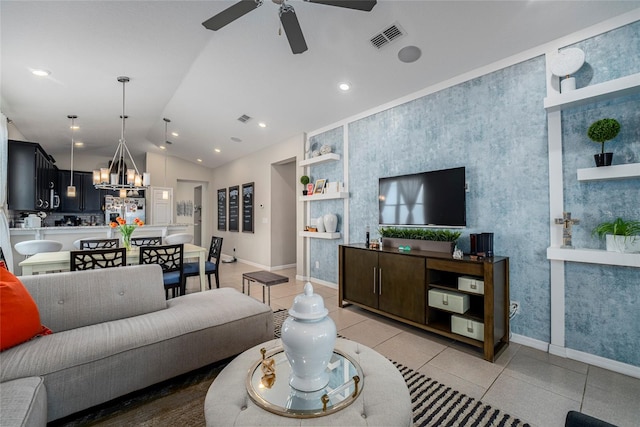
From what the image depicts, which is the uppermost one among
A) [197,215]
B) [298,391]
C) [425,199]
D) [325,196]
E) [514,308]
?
[325,196]

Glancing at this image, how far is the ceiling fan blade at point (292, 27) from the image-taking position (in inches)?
79.6

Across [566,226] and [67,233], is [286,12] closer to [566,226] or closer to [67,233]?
[566,226]

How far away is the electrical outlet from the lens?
2654 millimetres

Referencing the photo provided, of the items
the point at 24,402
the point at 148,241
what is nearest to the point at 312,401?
the point at 24,402

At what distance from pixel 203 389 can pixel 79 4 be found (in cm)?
333

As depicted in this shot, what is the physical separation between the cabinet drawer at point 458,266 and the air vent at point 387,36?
2.24 m

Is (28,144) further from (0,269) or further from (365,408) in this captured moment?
→ (365,408)

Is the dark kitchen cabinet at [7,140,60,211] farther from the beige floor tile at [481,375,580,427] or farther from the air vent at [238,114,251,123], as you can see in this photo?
the beige floor tile at [481,375,580,427]

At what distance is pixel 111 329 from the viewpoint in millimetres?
1841

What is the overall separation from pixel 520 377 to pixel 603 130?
6.54 ft

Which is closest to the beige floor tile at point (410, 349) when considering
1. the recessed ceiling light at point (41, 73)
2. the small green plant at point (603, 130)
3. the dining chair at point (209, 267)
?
the small green plant at point (603, 130)

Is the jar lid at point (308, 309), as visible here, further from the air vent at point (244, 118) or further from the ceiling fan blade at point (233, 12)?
the air vent at point (244, 118)

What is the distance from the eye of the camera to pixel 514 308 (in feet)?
8.76

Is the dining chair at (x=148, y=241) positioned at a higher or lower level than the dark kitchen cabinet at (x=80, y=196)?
lower
